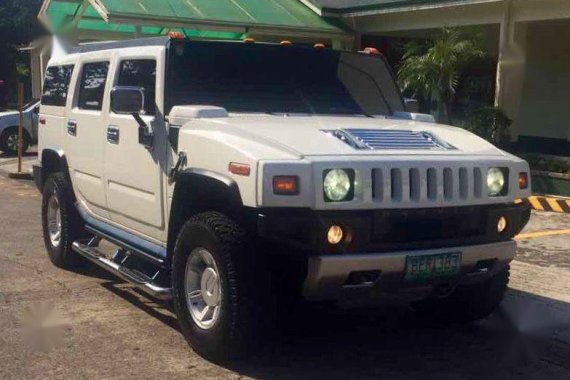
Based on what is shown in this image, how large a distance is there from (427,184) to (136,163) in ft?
7.40

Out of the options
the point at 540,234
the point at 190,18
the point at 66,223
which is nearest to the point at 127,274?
the point at 66,223

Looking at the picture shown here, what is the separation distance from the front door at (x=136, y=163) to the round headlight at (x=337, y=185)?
4.88 feet

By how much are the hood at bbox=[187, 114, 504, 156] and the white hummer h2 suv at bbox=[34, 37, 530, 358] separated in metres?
0.02

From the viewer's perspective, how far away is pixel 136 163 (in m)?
5.78

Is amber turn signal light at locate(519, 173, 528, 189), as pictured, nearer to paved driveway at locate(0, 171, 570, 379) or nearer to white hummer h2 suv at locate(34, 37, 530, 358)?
white hummer h2 suv at locate(34, 37, 530, 358)

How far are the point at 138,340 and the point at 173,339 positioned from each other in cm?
24

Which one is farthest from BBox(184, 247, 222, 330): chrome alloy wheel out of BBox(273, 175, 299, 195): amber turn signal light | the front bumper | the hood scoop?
the hood scoop

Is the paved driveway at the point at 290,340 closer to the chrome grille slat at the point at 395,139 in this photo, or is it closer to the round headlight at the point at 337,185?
the round headlight at the point at 337,185

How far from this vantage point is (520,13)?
1393 centimetres

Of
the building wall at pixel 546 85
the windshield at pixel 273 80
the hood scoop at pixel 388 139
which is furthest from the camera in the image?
the building wall at pixel 546 85

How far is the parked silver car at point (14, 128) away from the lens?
1947 cm

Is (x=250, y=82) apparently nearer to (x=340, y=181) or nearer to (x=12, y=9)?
(x=340, y=181)

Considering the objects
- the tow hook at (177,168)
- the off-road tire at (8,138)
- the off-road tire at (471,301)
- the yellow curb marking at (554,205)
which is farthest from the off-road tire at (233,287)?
the off-road tire at (8,138)

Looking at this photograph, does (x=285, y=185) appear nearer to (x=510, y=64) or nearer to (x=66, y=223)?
(x=66, y=223)
